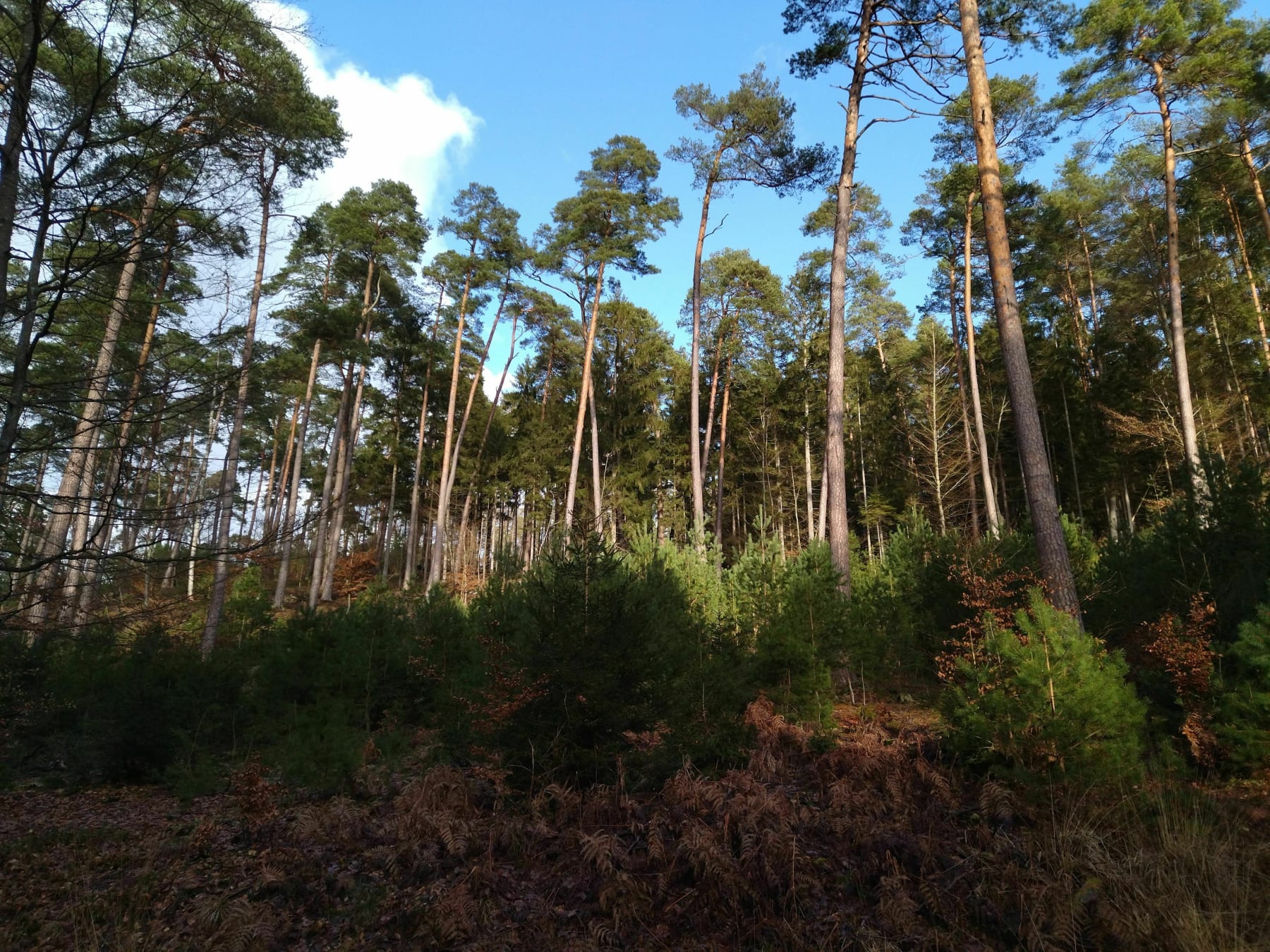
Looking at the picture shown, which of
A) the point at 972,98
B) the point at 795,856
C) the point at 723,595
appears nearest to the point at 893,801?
the point at 795,856

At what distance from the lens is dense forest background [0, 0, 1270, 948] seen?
3396mm

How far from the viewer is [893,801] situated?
4844mm

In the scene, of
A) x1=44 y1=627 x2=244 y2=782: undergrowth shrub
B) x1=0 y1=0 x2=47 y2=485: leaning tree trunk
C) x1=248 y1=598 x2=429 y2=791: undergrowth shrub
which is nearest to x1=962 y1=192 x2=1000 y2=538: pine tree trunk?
x1=248 y1=598 x2=429 y2=791: undergrowth shrub

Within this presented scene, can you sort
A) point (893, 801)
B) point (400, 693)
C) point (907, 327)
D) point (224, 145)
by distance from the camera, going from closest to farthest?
point (224, 145) → point (893, 801) → point (400, 693) → point (907, 327)

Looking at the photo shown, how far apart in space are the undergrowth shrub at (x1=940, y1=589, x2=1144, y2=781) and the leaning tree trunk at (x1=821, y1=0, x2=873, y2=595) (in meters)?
3.97

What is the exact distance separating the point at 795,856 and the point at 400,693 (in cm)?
775

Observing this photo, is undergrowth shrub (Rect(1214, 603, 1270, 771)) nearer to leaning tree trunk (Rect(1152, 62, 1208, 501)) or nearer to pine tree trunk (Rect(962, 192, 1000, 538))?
leaning tree trunk (Rect(1152, 62, 1208, 501))

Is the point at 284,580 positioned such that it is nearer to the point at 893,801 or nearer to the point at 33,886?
the point at 33,886

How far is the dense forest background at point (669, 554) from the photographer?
3396mm

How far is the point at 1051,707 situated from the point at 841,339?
750cm

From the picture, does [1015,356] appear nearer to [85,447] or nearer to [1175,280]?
[85,447]

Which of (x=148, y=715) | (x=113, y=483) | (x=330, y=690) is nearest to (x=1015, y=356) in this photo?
(x=113, y=483)

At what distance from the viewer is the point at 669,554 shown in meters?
11.3

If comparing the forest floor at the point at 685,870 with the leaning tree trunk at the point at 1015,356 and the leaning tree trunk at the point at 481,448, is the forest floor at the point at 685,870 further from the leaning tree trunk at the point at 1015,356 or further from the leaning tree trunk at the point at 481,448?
the leaning tree trunk at the point at 481,448
